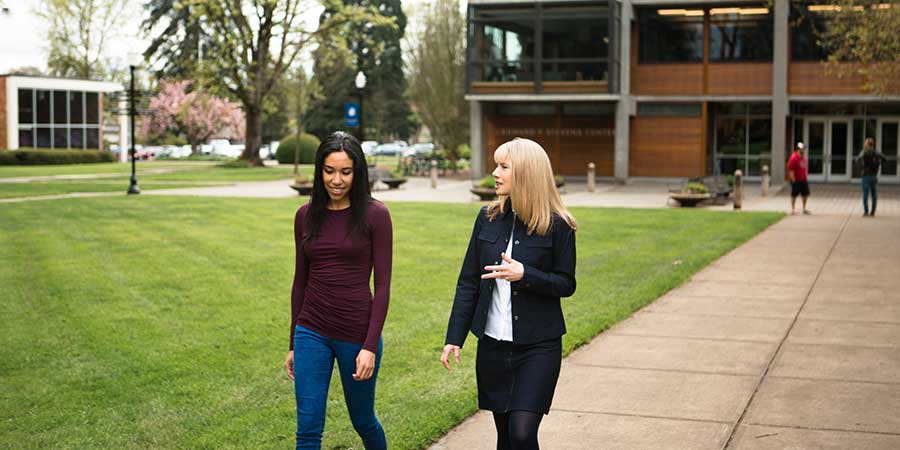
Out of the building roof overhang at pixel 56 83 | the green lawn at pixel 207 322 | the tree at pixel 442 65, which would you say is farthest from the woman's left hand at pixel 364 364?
the building roof overhang at pixel 56 83

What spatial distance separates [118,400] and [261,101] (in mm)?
48142

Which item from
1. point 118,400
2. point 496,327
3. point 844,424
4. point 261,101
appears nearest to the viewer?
point 496,327

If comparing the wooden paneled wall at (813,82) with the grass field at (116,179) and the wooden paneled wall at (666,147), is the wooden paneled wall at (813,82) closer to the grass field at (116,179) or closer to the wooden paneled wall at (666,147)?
the wooden paneled wall at (666,147)

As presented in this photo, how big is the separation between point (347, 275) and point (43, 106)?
64.6m

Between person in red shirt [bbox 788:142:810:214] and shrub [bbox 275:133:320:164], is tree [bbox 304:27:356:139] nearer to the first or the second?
shrub [bbox 275:133:320:164]

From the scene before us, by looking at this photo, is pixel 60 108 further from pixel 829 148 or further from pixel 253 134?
pixel 829 148

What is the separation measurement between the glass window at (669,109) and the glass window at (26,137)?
37283 mm

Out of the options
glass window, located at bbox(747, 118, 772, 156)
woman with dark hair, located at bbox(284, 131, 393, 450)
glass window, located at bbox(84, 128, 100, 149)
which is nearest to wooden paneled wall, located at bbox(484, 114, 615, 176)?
glass window, located at bbox(747, 118, 772, 156)

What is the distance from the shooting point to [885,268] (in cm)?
1600

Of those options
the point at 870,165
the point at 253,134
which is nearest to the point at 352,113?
the point at 870,165

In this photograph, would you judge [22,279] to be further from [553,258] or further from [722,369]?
[553,258]

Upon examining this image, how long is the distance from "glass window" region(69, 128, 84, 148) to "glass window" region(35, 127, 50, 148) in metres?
1.50

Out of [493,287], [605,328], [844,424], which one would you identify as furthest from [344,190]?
[605,328]

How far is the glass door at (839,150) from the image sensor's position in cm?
4262
